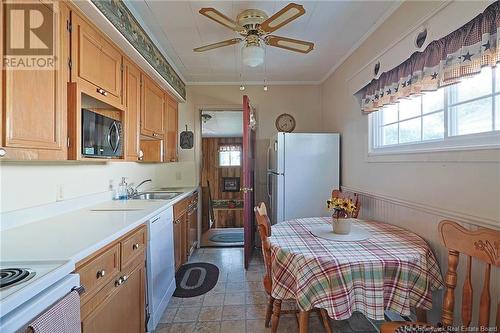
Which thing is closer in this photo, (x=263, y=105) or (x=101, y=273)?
(x=101, y=273)

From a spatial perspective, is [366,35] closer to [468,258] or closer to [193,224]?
[468,258]

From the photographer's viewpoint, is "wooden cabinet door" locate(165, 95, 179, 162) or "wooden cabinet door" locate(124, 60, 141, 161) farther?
"wooden cabinet door" locate(165, 95, 179, 162)

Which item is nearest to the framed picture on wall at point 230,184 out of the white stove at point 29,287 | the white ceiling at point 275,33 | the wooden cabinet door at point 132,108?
the white ceiling at point 275,33

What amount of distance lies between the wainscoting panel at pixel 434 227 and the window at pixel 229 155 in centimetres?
604

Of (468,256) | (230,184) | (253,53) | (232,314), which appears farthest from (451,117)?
(230,184)

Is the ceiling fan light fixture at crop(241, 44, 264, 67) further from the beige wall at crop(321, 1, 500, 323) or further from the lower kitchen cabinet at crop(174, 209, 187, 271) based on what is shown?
the lower kitchen cabinet at crop(174, 209, 187, 271)

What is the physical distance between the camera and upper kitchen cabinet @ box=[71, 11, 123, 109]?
1.51 m

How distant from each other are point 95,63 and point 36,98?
1.85ft

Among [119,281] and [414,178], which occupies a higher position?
[414,178]

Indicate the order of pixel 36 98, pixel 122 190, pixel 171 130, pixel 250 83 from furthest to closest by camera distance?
1. pixel 250 83
2. pixel 171 130
3. pixel 122 190
4. pixel 36 98

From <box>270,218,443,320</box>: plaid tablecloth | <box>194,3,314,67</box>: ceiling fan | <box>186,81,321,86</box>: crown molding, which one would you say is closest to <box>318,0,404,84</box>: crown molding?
<box>186,81,321,86</box>: crown molding

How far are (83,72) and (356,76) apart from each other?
8.32ft

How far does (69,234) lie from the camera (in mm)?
1329

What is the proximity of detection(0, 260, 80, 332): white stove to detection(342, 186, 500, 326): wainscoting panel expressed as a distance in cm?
196
